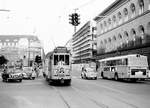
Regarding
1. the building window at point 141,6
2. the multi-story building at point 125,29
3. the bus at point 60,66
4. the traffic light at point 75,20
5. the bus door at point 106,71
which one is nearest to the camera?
the traffic light at point 75,20

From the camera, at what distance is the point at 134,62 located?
27734 millimetres

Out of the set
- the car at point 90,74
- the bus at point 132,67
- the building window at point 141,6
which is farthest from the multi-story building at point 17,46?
the bus at point 132,67

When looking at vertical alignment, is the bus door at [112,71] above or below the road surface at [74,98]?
above

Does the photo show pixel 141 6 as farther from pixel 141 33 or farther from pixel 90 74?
pixel 90 74

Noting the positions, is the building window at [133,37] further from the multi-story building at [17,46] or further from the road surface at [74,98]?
the multi-story building at [17,46]

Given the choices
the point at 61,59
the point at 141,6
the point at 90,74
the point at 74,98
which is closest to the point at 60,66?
the point at 61,59

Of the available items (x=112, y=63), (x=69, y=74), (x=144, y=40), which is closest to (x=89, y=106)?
(x=69, y=74)

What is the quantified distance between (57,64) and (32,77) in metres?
14.0

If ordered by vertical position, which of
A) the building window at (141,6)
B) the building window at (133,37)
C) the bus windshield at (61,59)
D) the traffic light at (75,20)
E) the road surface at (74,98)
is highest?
the building window at (141,6)

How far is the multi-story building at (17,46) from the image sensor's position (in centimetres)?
13511

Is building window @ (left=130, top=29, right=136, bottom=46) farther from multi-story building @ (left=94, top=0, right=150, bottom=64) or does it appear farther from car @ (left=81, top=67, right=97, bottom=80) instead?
car @ (left=81, top=67, right=97, bottom=80)

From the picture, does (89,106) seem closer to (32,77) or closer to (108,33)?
(32,77)

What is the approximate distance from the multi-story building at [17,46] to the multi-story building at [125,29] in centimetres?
7779

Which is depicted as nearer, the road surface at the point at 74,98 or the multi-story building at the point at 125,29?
the road surface at the point at 74,98
